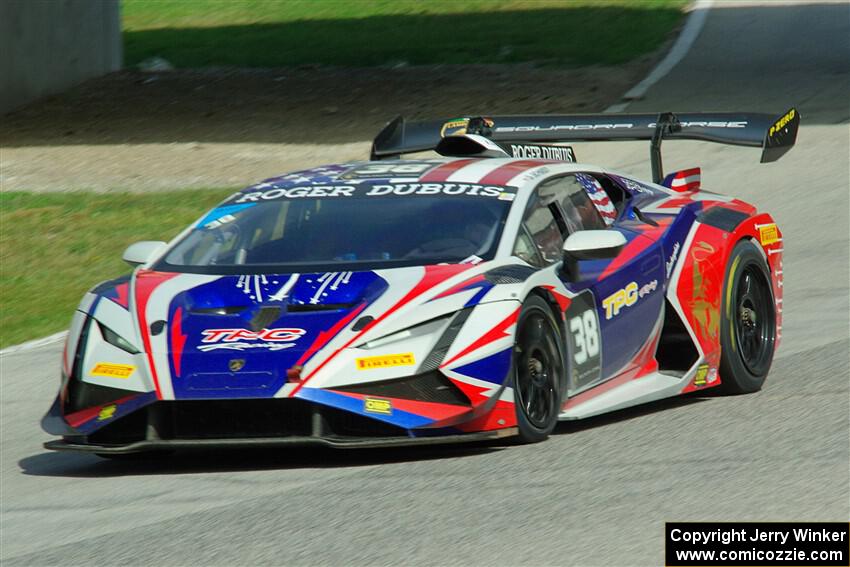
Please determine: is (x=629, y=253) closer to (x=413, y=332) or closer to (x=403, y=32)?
(x=413, y=332)

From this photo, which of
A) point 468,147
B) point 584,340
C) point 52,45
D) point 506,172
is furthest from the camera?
point 52,45

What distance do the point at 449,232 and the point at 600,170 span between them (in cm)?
162

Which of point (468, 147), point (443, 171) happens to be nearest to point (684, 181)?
point (468, 147)

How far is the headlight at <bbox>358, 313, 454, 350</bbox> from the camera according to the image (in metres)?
6.93

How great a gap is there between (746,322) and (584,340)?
1598 mm

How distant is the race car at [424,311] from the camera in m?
6.91

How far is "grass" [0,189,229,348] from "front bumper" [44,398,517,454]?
4.73m

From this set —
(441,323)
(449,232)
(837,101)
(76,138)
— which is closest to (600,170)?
(449,232)

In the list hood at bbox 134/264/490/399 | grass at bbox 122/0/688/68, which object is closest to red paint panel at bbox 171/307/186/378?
hood at bbox 134/264/490/399

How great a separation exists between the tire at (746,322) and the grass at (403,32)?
14755 millimetres

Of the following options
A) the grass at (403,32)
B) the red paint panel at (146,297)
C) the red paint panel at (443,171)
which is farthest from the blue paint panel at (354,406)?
the grass at (403,32)

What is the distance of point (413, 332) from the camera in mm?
6984

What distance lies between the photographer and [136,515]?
642 cm

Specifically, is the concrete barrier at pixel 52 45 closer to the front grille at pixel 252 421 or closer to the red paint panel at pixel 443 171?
the red paint panel at pixel 443 171
